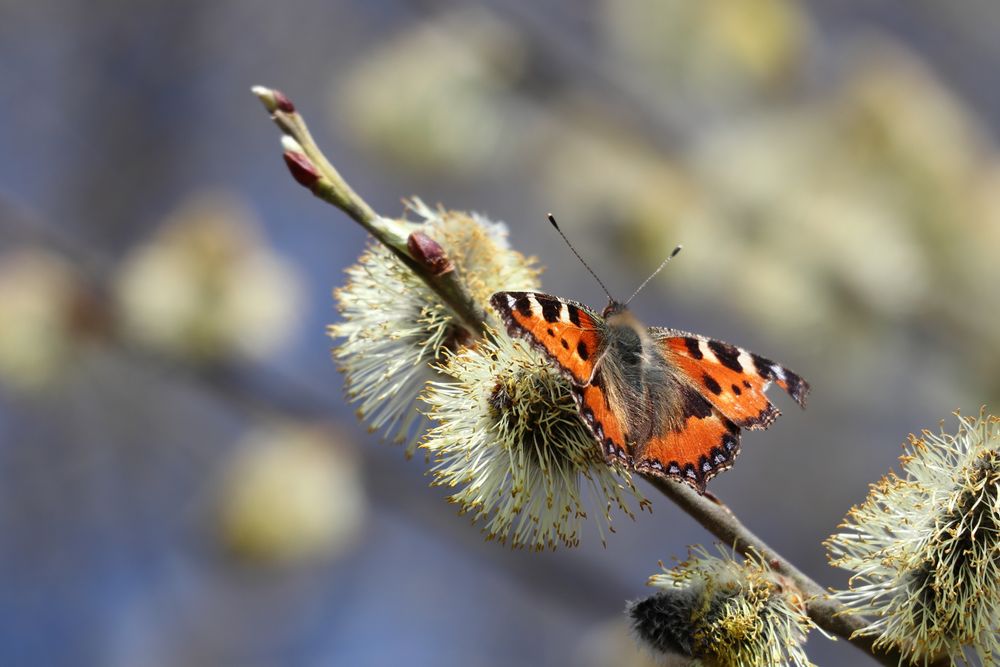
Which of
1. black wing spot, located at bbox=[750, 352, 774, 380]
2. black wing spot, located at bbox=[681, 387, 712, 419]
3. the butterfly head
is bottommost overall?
black wing spot, located at bbox=[681, 387, 712, 419]

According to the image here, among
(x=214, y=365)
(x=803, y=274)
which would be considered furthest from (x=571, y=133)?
(x=214, y=365)

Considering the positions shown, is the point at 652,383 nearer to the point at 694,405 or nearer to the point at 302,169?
the point at 694,405

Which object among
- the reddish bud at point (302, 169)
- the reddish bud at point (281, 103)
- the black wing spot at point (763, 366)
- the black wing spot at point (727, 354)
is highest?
the black wing spot at point (763, 366)

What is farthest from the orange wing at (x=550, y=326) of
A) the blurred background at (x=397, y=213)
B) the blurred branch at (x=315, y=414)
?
the blurred branch at (x=315, y=414)

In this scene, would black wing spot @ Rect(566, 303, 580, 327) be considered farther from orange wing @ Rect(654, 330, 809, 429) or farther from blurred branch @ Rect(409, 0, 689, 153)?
blurred branch @ Rect(409, 0, 689, 153)

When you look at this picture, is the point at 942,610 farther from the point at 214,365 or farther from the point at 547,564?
the point at 214,365

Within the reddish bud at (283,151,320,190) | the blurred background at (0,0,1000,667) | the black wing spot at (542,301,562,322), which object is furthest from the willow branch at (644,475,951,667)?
the blurred background at (0,0,1000,667)

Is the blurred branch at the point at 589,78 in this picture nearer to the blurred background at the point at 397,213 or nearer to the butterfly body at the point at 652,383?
the blurred background at the point at 397,213

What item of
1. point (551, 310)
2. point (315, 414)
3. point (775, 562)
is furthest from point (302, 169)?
point (315, 414)
